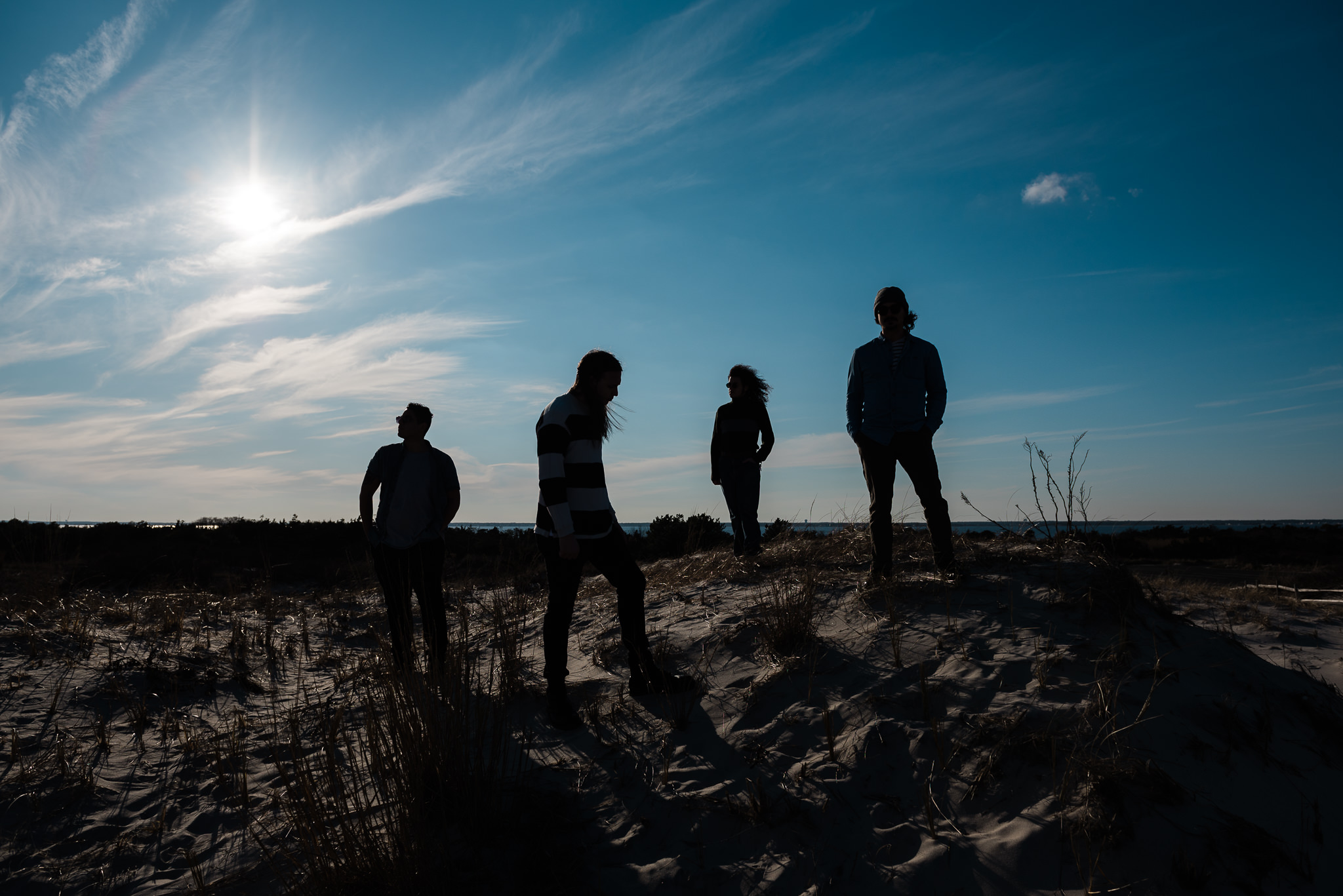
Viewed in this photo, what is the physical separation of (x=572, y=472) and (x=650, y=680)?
1.33 meters

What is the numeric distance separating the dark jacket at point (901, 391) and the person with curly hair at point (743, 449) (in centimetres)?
258

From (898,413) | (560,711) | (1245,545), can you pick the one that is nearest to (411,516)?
(560,711)

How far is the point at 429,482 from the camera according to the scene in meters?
4.66

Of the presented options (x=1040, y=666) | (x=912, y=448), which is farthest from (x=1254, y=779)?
(x=912, y=448)

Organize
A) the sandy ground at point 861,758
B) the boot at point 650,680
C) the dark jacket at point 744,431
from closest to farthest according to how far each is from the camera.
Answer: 1. the sandy ground at point 861,758
2. the boot at point 650,680
3. the dark jacket at point 744,431

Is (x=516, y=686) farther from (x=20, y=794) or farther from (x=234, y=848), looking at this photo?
(x=20, y=794)

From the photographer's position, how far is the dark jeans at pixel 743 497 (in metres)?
7.48

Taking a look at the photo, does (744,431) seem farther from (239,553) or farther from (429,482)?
(239,553)

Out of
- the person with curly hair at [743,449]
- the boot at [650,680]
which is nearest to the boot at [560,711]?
the boot at [650,680]

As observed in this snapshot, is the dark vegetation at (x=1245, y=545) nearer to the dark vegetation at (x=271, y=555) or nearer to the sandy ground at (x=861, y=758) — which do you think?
the dark vegetation at (x=271, y=555)

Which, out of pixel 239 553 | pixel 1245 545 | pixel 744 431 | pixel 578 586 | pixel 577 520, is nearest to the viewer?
pixel 577 520

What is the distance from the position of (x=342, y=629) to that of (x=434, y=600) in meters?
3.44

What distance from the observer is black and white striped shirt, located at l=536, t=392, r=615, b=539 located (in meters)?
3.49

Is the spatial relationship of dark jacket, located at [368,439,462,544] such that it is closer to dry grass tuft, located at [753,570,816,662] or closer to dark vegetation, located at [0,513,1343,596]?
dry grass tuft, located at [753,570,816,662]
